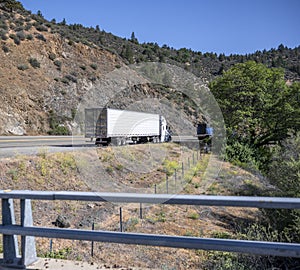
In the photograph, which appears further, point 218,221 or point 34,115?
point 34,115

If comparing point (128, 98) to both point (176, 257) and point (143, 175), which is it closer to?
point (143, 175)

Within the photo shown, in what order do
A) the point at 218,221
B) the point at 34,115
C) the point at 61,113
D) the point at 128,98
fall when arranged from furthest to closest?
1. the point at 128,98
2. the point at 61,113
3. the point at 34,115
4. the point at 218,221

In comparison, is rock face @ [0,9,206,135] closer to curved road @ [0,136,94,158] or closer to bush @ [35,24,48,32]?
bush @ [35,24,48,32]

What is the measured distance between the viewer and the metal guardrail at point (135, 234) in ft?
10.1

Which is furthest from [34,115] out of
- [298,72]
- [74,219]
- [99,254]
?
[298,72]

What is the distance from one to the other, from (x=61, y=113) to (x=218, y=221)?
90.3 feet

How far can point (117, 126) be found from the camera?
24453 millimetres

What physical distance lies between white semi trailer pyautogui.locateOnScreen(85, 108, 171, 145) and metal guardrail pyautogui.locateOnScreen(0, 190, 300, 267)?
64.2ft

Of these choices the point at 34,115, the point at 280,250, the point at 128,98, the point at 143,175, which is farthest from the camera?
the point at 128,98

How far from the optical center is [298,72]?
9406 centimetres

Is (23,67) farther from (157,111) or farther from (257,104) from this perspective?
(257,104)

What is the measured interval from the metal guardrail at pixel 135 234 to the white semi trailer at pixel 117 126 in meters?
A: 19.6

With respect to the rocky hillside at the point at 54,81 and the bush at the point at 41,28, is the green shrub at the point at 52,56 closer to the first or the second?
the rocky hillside at the point at 54,81

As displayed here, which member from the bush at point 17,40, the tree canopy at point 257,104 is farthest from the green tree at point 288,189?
the bush at point 17,40
